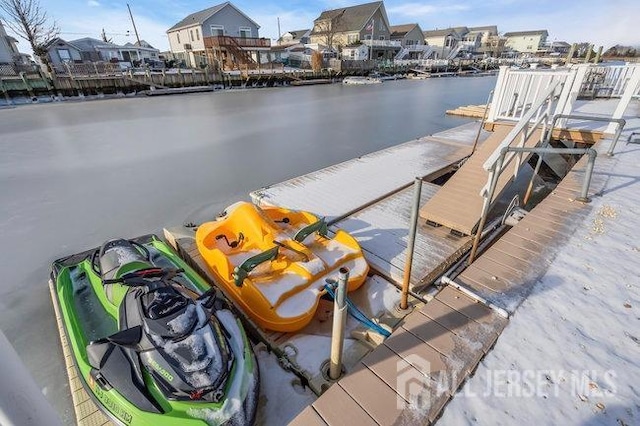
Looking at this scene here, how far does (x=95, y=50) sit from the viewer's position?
1069 inches

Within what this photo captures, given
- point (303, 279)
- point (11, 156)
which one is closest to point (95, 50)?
point (11, 156)

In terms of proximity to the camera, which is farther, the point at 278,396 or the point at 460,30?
the point at 460,30

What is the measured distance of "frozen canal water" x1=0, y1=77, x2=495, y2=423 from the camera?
3080 mm

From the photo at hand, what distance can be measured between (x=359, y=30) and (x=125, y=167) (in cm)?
3474

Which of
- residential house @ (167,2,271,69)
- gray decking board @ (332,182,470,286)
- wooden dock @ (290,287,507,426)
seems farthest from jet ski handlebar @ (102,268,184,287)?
residential house @ (167,2,271,69)

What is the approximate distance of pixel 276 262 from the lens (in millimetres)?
2713

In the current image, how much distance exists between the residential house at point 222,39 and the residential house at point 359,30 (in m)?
10.8

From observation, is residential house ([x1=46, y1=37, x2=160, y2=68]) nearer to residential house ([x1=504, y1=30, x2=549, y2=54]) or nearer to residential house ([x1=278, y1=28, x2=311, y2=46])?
residential house ([x1=278, y1=28, x2=311, y2=46])

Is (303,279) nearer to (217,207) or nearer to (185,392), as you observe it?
(185,392)

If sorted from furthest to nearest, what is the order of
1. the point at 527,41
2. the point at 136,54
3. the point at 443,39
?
the point at 527,41 < the point at 443,39 < the point at 136,54

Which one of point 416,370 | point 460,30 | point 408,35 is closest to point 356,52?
point 408,35

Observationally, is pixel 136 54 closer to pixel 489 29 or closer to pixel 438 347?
pixel 438 347

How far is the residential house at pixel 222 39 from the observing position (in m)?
23.4

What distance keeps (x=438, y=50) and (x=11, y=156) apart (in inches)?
1873
